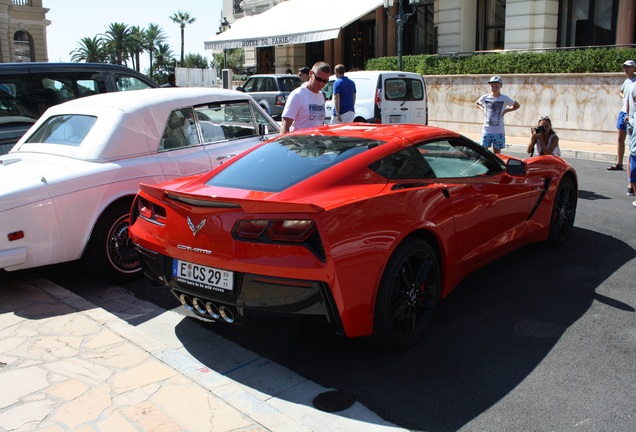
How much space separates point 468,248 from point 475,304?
1.57 feet

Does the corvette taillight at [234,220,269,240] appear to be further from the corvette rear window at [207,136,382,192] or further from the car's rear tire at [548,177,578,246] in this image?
the car's rear tire at [548,177,578,246]

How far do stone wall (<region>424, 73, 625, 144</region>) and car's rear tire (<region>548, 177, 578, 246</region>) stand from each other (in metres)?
10.0

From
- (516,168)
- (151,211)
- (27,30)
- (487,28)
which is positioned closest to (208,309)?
(151,211)

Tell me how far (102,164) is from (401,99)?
978cm

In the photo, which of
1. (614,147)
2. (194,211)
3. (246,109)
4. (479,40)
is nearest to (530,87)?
(614,147)

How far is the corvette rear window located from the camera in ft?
13.6

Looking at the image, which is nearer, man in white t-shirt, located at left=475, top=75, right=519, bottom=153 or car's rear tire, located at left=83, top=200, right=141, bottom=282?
car's rear tire, located at left=83, top=200, right=141, bottom=282

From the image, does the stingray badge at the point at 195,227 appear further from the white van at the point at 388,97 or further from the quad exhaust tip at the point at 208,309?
the white van at the point at 388,97

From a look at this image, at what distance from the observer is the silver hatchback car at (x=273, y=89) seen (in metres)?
20.0

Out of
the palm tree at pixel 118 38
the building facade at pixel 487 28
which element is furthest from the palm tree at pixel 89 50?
the building facade at pixel 487 28

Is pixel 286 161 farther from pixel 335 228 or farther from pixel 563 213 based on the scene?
pixel 563 213

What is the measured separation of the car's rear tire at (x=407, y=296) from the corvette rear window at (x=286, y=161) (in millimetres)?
801

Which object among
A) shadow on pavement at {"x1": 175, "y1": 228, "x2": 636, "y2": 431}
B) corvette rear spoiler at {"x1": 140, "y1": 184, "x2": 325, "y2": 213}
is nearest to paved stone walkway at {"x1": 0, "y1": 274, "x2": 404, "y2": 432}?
shadow on pavement at {"x1": 175, "y1": 228, "x2": 636, "y2": 431}

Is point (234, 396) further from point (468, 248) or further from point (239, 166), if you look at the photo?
point (468, 248)
